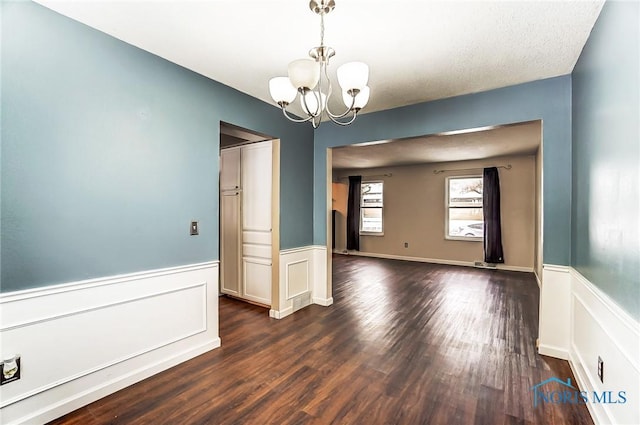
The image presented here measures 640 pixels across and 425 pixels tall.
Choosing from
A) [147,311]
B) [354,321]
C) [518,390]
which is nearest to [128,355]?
[147,311]

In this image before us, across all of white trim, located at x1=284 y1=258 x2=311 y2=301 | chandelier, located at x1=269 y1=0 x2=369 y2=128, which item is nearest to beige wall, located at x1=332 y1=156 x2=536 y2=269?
white trim, located at x1=284 y1=258 x2=311 y2=301

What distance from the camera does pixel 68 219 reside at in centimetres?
187

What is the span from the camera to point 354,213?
8484 millimetres

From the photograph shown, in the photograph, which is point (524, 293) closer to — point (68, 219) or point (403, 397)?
point (403, 397)

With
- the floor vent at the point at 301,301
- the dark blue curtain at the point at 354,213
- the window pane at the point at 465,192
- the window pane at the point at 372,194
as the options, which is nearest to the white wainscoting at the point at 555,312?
the floor vent at the point at 301,301

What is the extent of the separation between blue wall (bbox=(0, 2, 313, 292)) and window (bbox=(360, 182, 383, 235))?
5982 millimetres

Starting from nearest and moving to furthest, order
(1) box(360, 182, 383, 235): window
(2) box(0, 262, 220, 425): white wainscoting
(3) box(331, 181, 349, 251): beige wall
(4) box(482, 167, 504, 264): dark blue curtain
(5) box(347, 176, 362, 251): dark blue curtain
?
(2) box(0, 262, 220, 425): white wainscoting
(4) box(482, 167, 504, 264): dark blue curtain
(1) box(360, 182, 383, 235): window
(5) box(347, 176, 362, 251): dark blue curtain
(3) box(331, 181, 349, 251): beige wall

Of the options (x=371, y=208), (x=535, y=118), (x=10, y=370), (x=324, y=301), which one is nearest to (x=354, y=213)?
(x=371, y=208)

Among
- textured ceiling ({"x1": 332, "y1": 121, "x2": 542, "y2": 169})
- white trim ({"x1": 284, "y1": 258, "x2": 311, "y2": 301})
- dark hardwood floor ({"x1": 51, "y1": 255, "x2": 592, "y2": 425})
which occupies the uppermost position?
textured ceiling ({"x1": 332, "y1": 121, "x2": 542, "y2": 169})

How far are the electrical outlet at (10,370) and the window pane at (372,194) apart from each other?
24.4 feet

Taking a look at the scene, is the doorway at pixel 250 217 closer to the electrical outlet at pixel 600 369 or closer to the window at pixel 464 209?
the electrical outlet at pixel 600 369

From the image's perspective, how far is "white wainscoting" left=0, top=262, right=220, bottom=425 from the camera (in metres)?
1.68

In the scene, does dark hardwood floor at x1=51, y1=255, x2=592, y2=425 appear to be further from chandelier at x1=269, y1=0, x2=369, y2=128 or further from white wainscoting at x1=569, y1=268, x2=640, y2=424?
chandelier at x1=269, y1=0, x2=369, y2=128

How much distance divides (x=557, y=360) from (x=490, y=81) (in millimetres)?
2574
